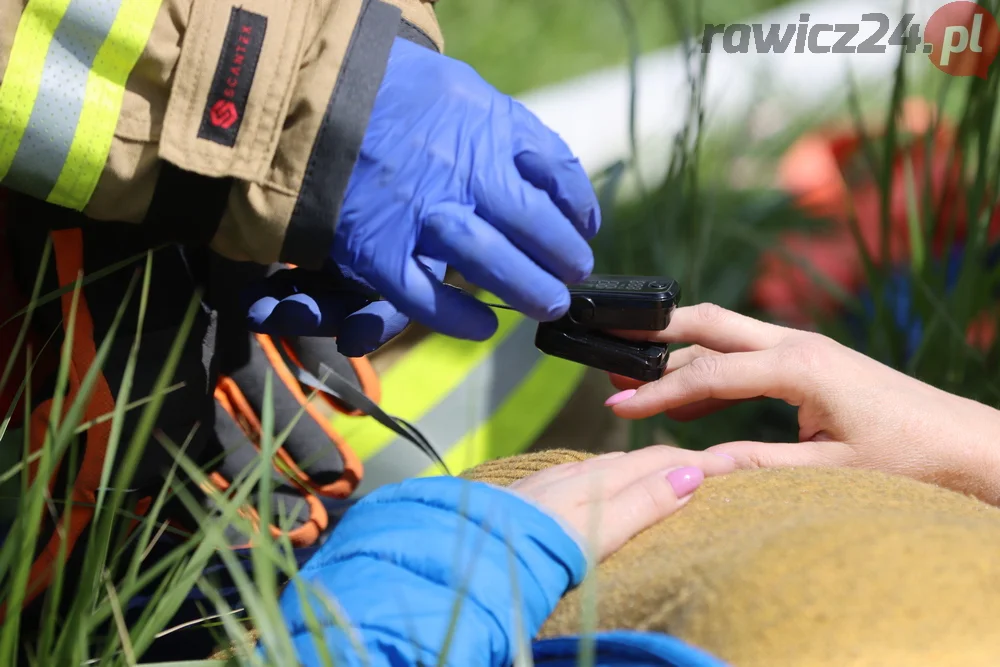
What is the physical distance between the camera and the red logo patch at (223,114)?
925 mm

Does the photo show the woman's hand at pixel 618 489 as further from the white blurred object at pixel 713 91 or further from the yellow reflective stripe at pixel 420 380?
the white blurred object at pixel 713 91

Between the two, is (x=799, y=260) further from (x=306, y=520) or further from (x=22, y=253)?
(x=22, y=253)

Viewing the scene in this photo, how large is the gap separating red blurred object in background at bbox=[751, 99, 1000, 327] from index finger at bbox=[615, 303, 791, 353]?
1.52 ft

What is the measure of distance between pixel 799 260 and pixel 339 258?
904mm

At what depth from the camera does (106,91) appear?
912mm

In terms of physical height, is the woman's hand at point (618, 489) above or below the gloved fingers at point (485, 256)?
below

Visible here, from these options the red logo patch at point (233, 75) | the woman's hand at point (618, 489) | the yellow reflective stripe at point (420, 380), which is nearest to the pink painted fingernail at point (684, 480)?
the woman's hand at point (618, 489)

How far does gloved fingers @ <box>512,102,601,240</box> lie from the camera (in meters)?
0.99

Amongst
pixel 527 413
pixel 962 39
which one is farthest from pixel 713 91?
pixel 527 413

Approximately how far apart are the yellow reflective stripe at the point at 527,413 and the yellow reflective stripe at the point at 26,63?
943 millimetres

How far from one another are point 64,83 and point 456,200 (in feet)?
1.27

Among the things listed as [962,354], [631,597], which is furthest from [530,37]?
[631,597]

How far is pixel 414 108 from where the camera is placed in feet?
3.20
